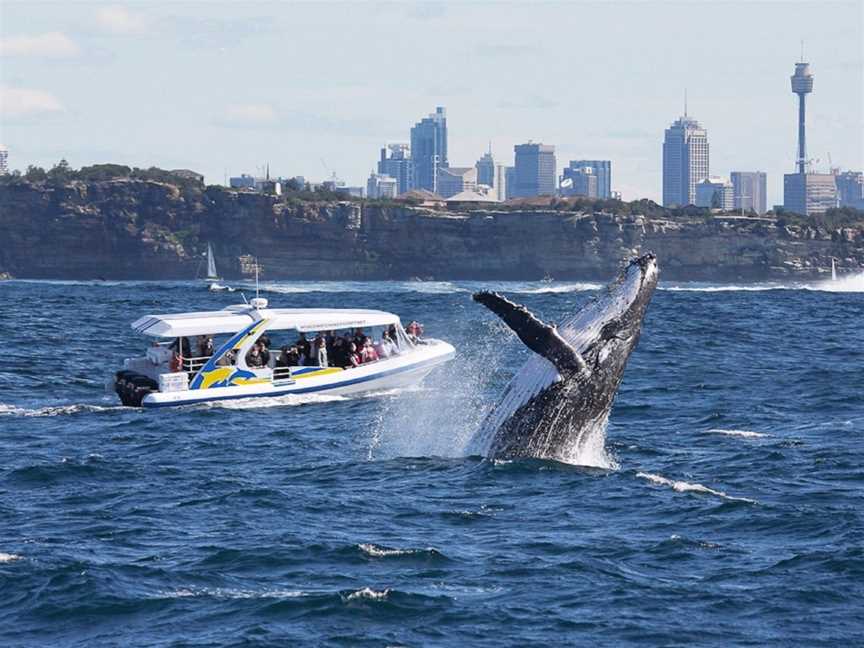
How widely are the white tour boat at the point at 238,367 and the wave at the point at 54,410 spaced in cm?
82

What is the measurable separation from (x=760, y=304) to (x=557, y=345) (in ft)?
248

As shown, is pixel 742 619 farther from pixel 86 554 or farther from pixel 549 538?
pixel 86 554

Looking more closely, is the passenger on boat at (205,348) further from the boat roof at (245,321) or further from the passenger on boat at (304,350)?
the passenger on boat at (304,350)

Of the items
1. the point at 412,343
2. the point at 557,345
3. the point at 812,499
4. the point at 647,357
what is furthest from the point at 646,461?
the point at 647,357

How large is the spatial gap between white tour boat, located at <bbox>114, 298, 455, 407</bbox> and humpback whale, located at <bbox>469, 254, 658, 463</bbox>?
42.1 ft

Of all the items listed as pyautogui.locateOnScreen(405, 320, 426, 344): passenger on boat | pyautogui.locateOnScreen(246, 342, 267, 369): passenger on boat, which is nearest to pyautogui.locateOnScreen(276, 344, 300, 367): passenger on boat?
pyautogui.locateOnScreen(246, 342, 267, 369): passenger on boat

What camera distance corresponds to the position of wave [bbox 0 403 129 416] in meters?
31.4

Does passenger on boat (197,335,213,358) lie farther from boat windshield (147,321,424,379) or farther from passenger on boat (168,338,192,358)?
passenger on boat (168,338,192,358)

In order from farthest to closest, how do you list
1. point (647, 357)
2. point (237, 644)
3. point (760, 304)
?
1. point (760, 304)
2. point (647, 357)
3. point (237, 644)

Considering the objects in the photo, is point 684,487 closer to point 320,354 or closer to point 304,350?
point 320,354

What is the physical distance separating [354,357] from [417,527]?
1658cm

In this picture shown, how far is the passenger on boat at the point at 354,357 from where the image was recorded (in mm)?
35491

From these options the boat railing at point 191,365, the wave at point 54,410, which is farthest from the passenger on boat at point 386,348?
the wave at point 54,410

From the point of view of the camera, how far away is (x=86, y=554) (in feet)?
59.4
